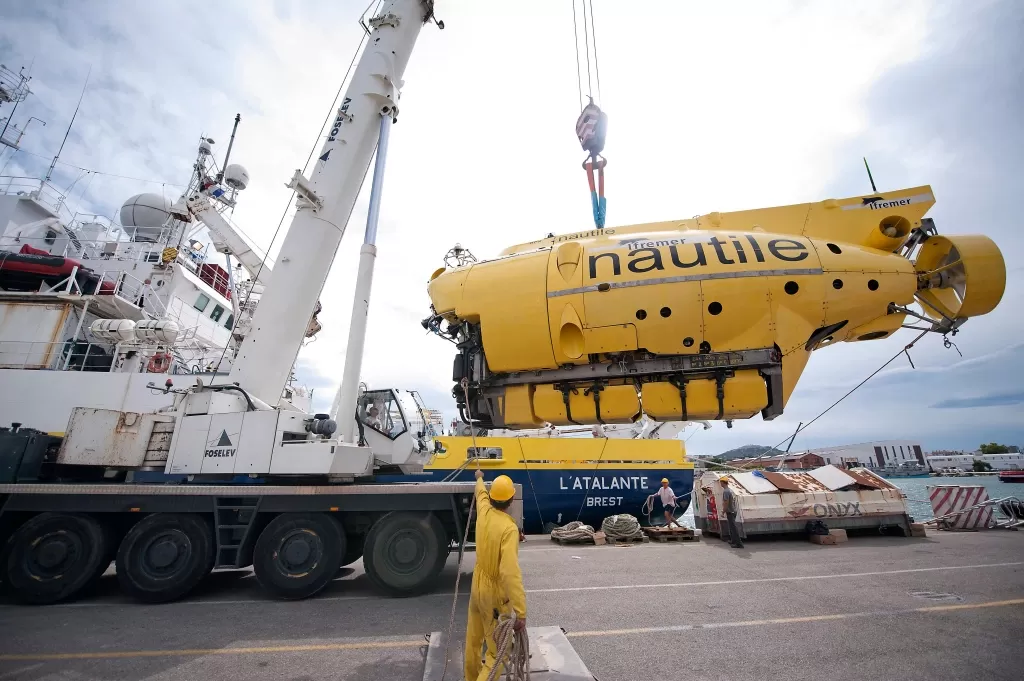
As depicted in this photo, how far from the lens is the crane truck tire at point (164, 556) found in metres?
5.36

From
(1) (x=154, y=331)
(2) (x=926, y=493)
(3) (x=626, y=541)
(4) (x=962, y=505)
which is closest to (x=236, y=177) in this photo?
(1) (x=154, y=331)

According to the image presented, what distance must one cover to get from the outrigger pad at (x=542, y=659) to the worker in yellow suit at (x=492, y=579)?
0.31 meters

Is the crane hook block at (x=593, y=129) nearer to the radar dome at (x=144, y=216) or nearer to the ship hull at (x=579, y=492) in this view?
the ship hull at (x=579, y=492)

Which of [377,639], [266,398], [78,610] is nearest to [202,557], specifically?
[78,610]

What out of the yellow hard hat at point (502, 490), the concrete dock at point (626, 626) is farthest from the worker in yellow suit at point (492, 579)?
the concrete dock at point (626, 626)

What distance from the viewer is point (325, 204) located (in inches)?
285

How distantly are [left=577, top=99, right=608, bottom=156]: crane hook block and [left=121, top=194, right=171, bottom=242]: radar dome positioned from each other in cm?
2090

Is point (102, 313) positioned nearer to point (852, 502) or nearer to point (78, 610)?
point (78, 610)

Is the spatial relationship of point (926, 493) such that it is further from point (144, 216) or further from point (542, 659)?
point (144, 216)

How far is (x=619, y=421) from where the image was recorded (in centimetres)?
397

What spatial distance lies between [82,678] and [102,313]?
634 inches

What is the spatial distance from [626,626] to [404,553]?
286 centimetres

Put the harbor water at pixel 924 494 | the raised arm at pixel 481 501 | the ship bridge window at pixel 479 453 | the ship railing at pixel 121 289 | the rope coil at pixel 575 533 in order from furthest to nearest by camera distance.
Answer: the harbor water at pixel 924 494, the ship railing at pixel 121 289, the rope coil at pixel 575 533, the ship bridge window at pixel 479 453, the raised arm at pixel 481 501

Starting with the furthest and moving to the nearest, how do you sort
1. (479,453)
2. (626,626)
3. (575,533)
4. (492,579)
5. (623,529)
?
(623,529) < (575,533) < (479,453) < (626,626) < (492,579)
